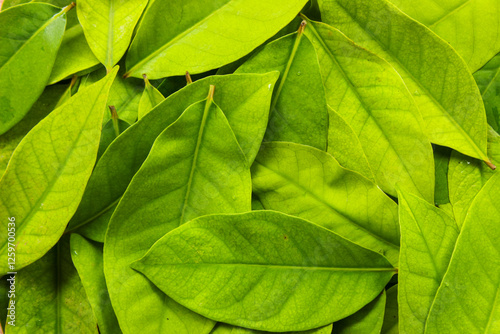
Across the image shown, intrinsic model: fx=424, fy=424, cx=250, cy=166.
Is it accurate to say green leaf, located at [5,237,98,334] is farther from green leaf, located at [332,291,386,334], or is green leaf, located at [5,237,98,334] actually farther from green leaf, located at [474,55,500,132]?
green leaf, located at [474,55,500,132]

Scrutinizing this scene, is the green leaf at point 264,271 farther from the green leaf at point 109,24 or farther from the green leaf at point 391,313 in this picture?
the green leaf at point 109,24

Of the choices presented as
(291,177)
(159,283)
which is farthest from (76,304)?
(291,177)

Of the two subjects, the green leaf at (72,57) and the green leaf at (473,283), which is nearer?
the green leaf at (473,283)

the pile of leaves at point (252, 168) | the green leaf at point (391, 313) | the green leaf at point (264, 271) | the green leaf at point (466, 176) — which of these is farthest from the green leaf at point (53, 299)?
the green leaf at point (466, 176)

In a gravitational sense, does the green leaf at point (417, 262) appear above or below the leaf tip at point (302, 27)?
below

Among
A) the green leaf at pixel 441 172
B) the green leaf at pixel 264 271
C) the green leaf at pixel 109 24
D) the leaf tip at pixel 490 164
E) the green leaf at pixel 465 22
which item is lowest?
the green leaf at pixel 264 271

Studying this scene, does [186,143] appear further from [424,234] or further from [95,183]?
[424,234]
